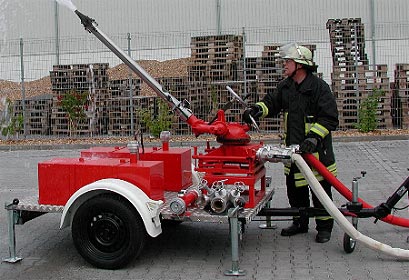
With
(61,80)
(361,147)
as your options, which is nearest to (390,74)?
(361,147)

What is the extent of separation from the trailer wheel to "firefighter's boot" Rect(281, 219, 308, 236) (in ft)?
5.99

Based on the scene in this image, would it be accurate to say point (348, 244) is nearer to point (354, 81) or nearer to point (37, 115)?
point (354, 81)

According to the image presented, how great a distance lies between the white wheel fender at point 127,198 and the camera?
18.6ft

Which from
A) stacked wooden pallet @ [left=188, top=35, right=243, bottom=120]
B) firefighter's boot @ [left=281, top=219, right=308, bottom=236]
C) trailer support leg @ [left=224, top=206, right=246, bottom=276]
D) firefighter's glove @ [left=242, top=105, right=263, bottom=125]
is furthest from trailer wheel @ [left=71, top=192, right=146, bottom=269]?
stacked wooden pallet @ [left=188, top=35, right=243, bottom=120]

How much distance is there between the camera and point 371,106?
16641 mm

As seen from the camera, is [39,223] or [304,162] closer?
[304,162]

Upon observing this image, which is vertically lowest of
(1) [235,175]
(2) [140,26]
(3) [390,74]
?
(1) [235,175]

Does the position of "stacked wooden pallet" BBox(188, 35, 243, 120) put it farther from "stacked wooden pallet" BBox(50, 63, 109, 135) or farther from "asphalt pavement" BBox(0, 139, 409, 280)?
"asphalt pavement" BBox(0, 139, 409, 280)

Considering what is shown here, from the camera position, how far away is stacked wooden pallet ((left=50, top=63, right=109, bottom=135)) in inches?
725

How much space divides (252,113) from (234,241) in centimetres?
155

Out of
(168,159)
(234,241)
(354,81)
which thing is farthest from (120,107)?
(234,241)

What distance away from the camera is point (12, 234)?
6.13m

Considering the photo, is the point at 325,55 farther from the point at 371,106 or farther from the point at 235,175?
the point at 235,175

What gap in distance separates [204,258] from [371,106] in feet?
37.2
